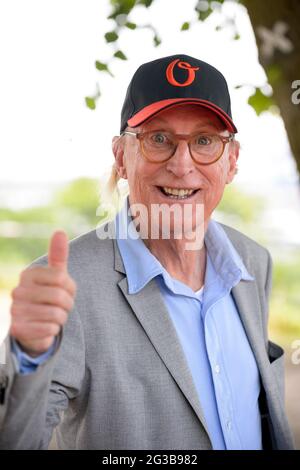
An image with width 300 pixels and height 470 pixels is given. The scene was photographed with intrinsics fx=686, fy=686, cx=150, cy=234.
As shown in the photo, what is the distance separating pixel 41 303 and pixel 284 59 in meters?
0.78

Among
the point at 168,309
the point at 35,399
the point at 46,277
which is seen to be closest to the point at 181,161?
the point at 168,309

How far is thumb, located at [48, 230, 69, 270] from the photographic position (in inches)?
65.4

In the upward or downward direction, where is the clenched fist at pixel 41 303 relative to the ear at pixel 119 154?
downward

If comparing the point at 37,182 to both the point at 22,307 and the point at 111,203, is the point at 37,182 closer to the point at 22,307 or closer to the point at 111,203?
the point at 111,203

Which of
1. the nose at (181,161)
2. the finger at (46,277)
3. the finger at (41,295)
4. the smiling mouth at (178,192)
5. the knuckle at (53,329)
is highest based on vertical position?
the nose at (181,161)

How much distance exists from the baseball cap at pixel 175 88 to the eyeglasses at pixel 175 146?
0.07 m

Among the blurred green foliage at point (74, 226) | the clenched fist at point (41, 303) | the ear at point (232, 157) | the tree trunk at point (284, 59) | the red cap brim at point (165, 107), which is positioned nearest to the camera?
the tree trunk at point (284, 59)

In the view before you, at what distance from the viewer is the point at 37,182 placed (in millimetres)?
18141

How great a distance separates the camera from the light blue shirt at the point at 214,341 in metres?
2.18

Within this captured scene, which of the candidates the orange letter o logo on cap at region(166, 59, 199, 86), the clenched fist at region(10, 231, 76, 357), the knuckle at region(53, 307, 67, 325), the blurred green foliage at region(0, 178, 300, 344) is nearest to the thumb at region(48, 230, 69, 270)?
the clenched fist at region(10, 231, 76, 357)

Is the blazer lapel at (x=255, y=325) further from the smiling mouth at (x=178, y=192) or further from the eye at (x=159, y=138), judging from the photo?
the eye at (x=159, y=138)

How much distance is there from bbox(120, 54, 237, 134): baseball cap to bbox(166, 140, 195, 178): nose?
15cm

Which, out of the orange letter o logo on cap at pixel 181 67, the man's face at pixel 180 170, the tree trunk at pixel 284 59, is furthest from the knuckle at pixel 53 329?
the orange letter o logo on cap at pixel 181 67

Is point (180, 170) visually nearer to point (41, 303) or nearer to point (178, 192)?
point (178, 192)
